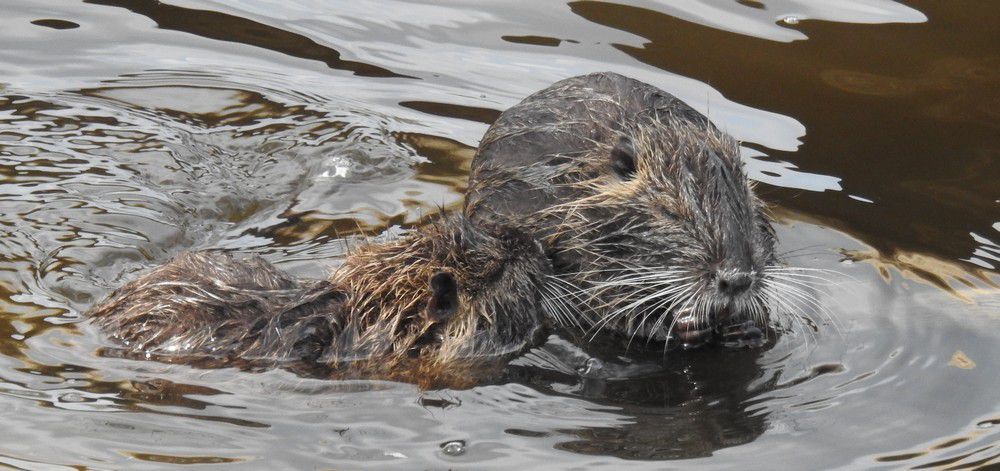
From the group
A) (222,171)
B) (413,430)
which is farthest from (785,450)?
(222,171)

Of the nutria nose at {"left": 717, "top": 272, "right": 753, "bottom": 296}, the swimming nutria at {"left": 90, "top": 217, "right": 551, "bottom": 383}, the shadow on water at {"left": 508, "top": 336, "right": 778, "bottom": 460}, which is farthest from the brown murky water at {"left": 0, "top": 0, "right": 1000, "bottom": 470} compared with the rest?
the nutria nose at {"left": 717, "top": 272, "right": 753, "bottom": 296}

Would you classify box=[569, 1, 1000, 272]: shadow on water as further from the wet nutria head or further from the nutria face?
the wet nutria head

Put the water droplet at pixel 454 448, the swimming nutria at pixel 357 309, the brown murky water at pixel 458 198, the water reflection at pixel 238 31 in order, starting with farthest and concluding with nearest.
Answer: the water reflection at pixel 238 31, the swimming nutria at pixel 357 309, the brown murky water at pixel 458 198, the water droplet at pixel 454 448

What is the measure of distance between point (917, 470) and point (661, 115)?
2.16m

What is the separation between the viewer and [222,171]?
8.02 meters

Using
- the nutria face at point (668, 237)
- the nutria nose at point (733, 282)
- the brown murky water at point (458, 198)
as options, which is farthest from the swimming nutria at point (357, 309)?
the nutria nose at point (733, 282)

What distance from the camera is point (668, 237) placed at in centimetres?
609

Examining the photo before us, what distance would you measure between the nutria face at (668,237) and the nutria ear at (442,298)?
624 mm

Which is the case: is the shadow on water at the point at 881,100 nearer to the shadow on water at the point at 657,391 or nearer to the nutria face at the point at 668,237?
the nutria face at the point at 668,237

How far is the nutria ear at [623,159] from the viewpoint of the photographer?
631 cm

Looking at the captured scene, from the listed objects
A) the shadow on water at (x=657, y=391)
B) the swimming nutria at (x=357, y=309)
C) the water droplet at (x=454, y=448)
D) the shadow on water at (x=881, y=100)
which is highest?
the shadow on water at (x=881, y=100)

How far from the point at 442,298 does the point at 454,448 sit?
3.01 feet

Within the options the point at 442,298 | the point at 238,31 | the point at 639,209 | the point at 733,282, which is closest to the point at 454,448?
the point at 442,298

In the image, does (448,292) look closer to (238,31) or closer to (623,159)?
(623,159)
